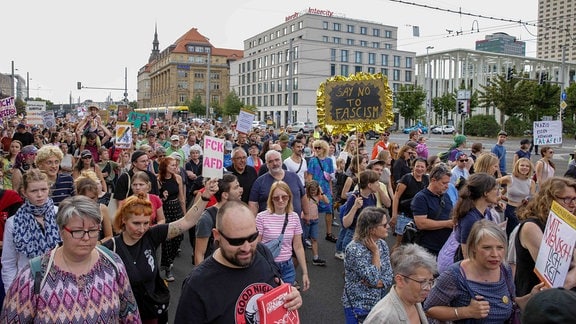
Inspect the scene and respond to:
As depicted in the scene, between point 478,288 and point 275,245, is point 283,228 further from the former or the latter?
point 478,288

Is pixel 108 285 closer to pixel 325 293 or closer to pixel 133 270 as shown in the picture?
pixel 133 270

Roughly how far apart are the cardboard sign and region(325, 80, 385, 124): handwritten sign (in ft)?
15.4

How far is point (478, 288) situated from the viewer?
3.25m

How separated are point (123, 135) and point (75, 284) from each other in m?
8.33

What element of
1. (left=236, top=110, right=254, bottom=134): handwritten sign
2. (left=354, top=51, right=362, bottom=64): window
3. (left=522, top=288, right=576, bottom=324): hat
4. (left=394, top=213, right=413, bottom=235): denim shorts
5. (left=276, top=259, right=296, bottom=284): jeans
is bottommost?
(left=276, top=259, right=296, bottom=284): jeans

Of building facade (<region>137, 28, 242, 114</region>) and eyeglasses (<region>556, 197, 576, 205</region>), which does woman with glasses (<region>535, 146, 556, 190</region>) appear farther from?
building facade (<region>137, 28, 242, 114</region>)

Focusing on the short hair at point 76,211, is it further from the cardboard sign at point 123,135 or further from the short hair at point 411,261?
the cardboard sign at point 123,135

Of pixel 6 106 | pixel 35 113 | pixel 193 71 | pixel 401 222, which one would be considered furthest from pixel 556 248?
pixel 193 71

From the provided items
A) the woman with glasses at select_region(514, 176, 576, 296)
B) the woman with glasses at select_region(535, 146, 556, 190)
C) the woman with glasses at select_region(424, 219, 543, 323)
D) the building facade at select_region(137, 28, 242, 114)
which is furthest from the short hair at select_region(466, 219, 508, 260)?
the building facade at select_region(137, 28, 242, 114)

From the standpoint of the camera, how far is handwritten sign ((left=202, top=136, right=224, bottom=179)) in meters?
4.73

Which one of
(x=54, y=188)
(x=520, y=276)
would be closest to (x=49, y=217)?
(x=54, y=188)

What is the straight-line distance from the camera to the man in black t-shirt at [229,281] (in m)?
2.45

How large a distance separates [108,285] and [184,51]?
119 m

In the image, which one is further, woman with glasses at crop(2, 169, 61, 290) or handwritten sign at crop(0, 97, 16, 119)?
handwritten sign at crop(0, 97, 16, 119)
